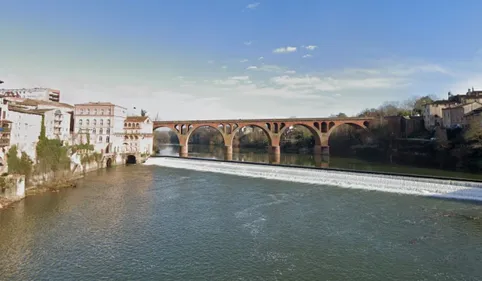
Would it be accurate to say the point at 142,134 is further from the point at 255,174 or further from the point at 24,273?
the point at 24,273

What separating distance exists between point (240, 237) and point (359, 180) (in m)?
17.1

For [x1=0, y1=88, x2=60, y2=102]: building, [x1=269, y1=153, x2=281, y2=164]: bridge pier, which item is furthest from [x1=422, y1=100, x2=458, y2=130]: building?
[x1=0, y1=88, x2=60, y2=102]: building

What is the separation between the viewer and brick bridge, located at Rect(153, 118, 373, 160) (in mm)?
62906

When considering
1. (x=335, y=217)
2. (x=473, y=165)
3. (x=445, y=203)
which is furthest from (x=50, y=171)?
(x=473, y=165)

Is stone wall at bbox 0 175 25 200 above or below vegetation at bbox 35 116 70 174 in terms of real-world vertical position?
below

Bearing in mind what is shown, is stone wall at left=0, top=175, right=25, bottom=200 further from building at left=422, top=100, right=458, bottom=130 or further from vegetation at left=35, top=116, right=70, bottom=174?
building at left=422, top=100, right=458, bottom=130

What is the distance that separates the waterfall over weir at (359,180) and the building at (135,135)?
13.0 m

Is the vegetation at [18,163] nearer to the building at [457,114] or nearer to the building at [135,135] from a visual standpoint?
the building at [135,135]

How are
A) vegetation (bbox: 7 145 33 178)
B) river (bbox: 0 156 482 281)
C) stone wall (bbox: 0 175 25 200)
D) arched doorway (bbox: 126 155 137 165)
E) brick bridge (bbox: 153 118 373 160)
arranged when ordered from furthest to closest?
brick bridge (bbox: 153 118 373 160) → arched doorway (bbox: 126 155 137 165) → vegetation (bbox: 7 145 33 178) → stone wall (bbox: 0 175 25 200) → river (bbox: 0 156 482 281)

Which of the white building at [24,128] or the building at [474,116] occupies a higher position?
the building at [474,116]

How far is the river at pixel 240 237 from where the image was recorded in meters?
12.1

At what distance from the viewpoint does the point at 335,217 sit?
61.3 feet

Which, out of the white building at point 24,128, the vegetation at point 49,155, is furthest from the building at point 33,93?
the white building at point 24,128

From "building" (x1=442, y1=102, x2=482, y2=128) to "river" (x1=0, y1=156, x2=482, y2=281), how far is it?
32141mm
